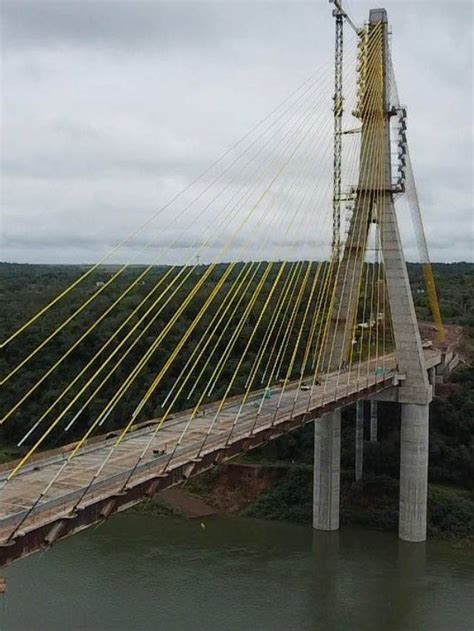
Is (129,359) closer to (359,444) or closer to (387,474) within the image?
(359,444)

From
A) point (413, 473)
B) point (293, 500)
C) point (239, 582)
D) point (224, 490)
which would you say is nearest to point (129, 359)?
point (224, 490)

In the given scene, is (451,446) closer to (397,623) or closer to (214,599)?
(397,623)

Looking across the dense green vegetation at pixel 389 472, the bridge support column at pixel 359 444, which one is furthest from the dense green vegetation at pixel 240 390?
the bridge support column at pixel 359 444

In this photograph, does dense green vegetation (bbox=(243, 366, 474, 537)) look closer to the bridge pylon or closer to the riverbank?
the riverbank

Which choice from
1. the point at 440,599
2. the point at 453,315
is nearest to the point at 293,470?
the point at 440,599

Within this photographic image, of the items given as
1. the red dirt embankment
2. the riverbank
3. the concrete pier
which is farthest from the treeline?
the riverbank
